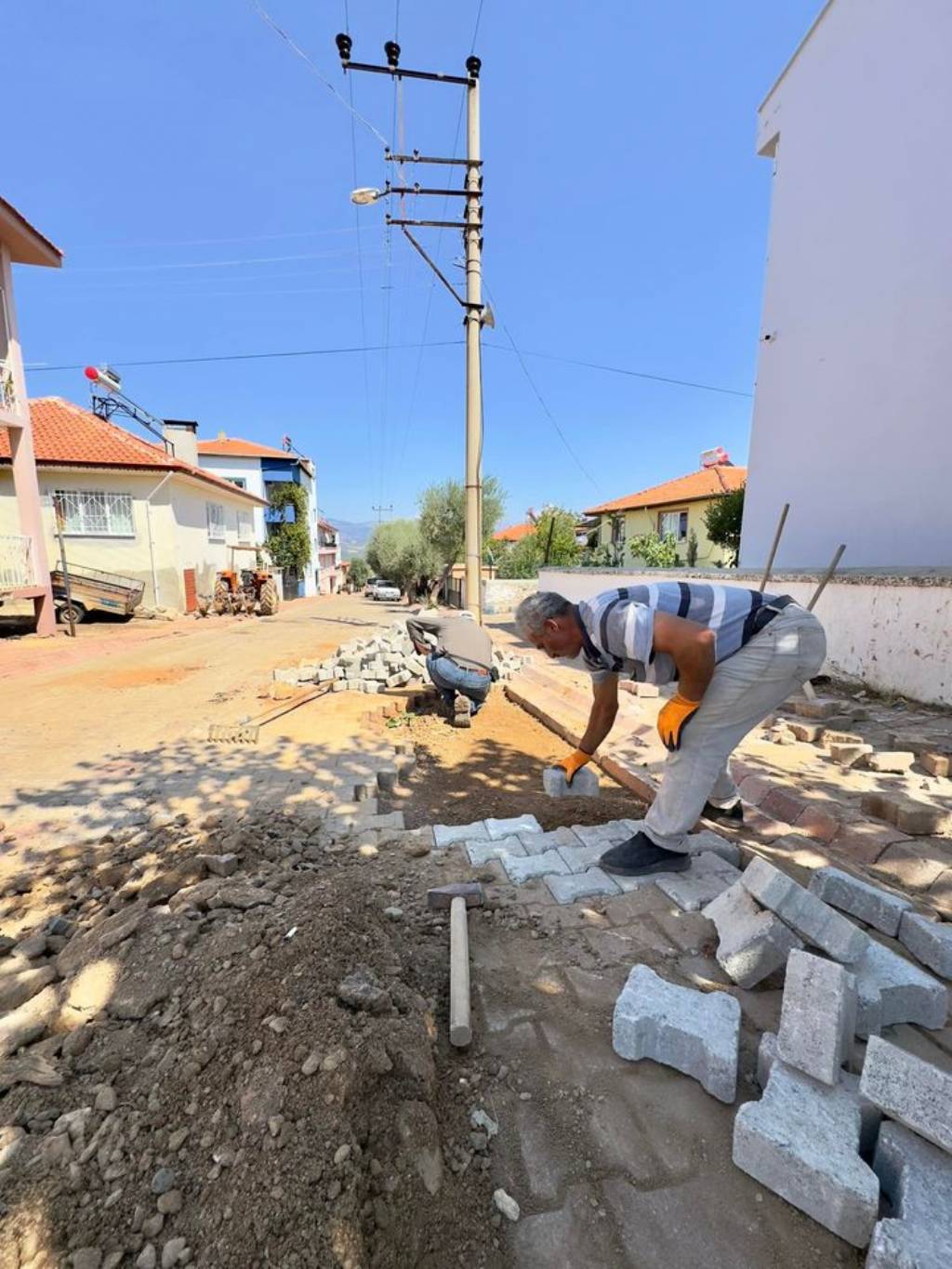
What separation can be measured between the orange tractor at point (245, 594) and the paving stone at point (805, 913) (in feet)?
61.6

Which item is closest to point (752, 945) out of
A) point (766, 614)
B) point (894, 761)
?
point (766, 614)

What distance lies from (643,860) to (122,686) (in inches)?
Answer: 289

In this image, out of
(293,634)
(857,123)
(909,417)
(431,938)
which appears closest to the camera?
(431,938)

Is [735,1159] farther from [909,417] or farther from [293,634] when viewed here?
[293,634]

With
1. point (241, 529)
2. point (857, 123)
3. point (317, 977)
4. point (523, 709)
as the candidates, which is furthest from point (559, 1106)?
point (241, 529)

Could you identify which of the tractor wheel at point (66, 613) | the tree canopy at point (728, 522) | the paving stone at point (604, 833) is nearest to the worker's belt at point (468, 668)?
the paving stone at point (604, 833)

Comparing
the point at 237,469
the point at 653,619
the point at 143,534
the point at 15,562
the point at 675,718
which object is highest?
the point at 237,469

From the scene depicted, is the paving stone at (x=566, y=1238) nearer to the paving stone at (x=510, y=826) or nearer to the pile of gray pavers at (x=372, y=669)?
the paving stone at (x=510, y=826)

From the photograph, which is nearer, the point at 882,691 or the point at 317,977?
the point at 317,977

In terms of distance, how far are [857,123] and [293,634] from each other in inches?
504

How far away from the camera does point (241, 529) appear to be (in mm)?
23297

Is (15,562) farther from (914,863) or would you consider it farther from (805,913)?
(914,863)

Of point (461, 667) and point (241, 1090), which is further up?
point (461, 667)

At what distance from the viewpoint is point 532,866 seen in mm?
2637
